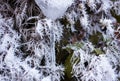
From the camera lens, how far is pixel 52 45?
150cm

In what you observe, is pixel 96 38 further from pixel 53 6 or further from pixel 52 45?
pixel 53 6

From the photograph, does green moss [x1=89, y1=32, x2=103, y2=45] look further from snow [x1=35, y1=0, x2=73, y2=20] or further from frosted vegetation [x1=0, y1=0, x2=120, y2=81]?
snow [x1=35, y1=0, x2=73, y2=20]

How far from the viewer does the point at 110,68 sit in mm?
1527

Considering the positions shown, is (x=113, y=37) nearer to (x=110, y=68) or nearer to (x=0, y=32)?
(x=110, y=68)

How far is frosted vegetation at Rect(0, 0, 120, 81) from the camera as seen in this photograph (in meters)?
1.42

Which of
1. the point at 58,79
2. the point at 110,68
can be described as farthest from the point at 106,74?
the point at 58,79

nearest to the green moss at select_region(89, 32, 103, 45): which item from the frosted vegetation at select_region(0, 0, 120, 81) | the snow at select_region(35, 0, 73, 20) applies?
the frosted vegetation at select_region(0, 0, 120, 81)

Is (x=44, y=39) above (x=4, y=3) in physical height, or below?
below

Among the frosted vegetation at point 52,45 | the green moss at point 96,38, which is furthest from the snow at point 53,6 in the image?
the green moss at point 96,38

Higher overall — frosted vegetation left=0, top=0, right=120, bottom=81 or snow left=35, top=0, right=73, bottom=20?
Result: snow left=35, top=0, right=73, bottom=20

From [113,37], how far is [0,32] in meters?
0.66

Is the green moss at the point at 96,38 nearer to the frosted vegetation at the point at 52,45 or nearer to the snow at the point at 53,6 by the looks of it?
the frosted vegetation at the point at 52,45

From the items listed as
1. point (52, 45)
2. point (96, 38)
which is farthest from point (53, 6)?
point (96, 38)

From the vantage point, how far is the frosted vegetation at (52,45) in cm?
142
